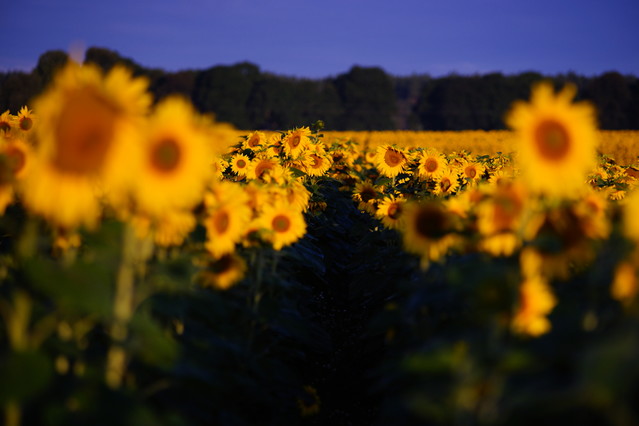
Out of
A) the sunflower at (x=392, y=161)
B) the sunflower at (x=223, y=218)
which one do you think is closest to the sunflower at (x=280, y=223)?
the sunflower at (x=223, y=218)

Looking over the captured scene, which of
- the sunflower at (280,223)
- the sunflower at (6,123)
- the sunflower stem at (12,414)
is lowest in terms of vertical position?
the sunflower stem at (12,414)

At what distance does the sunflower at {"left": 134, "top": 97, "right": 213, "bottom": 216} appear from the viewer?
201 centimetres

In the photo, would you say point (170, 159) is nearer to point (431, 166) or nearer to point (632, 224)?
point (632, 224)

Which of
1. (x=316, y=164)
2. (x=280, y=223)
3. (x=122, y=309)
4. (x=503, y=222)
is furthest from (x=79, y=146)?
(x=316, y=164)

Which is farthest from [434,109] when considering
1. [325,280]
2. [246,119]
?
[325,280]

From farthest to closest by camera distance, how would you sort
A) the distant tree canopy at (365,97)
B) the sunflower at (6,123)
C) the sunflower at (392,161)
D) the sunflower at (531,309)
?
the distant tree canopy at (365,97) < the sunflower at (392,161) < the sunflower at (6,123) < the sunflower at (531,309)

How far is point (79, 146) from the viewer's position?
185 centimetres

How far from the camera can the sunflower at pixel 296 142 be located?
25.3 ft

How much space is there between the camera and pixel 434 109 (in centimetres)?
7219

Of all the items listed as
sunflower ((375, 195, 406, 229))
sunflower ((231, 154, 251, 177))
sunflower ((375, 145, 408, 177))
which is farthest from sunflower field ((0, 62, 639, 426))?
sunflower ((375, 145, 408, 177))

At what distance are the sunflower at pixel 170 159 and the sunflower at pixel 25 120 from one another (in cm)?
375

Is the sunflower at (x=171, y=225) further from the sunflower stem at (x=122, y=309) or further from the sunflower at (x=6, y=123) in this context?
the sunflower at (x=6, y=123)

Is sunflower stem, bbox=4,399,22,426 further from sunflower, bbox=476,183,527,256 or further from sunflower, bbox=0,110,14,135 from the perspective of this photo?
sunflower, bbox=0,110,14,135

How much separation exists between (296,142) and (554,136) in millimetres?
5574
